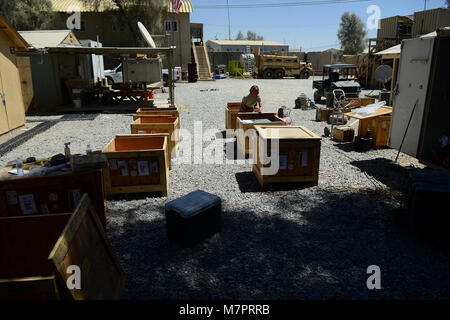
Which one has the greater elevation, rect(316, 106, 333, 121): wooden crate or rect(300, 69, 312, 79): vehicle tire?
rect(300, 69, 312, 79): vehicle tire

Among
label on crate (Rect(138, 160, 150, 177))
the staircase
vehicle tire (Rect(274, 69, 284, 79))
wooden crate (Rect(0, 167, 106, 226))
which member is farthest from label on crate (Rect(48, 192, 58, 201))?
vehicle tire (Rect(274, 69, 284, 79))

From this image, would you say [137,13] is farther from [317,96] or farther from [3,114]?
[3,114]

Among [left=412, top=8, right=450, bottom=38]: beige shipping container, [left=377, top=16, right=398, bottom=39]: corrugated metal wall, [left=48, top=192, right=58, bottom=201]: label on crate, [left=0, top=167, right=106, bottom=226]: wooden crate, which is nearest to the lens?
[left=0, top=167, right=106, bottom=226]: wooden crate

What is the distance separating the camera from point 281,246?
14.4ft

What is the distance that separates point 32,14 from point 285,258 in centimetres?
3667

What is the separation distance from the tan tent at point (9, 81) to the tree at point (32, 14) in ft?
77.1

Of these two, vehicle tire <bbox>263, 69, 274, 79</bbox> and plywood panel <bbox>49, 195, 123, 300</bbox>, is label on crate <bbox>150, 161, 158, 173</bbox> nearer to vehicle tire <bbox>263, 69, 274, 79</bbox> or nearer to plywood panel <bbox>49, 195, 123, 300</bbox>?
plywood panel <bbox>49, 195, 123, 300</bbox>

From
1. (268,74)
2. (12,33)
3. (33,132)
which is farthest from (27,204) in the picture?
(268,74)

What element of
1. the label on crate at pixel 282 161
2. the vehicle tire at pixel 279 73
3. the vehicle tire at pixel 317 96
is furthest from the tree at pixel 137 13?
the label on crate at pixel 282 161

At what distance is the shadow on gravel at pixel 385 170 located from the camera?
663 cm

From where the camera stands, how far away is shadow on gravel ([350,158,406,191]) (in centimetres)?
663

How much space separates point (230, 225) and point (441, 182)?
2.95m

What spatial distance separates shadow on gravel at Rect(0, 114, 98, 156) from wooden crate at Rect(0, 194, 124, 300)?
6.80 meters
